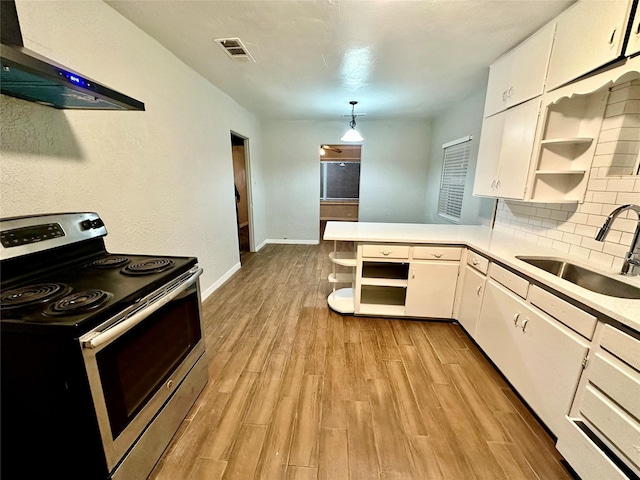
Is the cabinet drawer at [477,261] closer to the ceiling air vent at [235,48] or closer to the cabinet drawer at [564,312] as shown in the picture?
the cabinet drawer at [564,312]

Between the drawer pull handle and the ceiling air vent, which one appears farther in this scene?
the ceiling air vent

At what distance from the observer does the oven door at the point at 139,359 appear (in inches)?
37.6

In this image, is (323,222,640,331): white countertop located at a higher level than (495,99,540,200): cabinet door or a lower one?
lower

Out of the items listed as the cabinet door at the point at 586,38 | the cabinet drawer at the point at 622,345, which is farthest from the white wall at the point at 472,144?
the cabinet drawer at the point at 622,345

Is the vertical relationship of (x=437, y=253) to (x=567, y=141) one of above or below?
below

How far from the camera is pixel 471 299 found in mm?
2307

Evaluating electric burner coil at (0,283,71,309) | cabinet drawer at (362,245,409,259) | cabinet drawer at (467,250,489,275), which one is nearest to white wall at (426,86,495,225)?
cabinet drawer at (467,250,489,275)

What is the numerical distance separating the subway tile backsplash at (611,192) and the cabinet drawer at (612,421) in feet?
3.00

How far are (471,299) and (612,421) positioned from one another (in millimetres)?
1236

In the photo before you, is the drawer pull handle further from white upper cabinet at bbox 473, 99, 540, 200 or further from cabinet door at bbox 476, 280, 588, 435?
white upper cabinet at bbox 473, 99, 540, 200

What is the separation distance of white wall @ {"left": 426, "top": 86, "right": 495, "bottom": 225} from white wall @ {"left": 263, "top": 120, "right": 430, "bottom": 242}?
39cm

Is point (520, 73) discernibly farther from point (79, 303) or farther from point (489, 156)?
point (79, 303)

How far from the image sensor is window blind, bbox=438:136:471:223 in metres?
3.67

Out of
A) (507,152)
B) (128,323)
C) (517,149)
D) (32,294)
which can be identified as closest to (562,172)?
(517,149)
